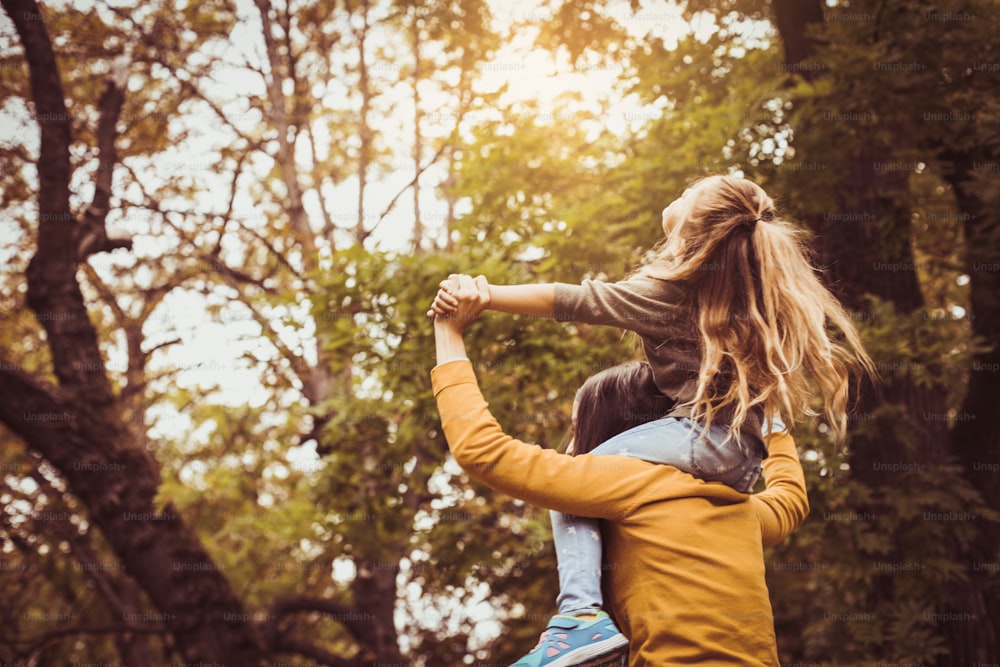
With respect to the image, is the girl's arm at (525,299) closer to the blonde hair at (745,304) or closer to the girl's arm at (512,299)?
the girl's arm at (512,299)

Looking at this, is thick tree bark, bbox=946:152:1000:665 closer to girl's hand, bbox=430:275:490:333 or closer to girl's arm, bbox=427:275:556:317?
girl's arm, bbox=427:275:556:317

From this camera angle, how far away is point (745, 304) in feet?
6.31

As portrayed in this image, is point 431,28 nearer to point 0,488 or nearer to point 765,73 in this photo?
point 765,73

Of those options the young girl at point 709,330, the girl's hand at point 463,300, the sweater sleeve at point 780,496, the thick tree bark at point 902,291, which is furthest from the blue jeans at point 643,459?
the thick tree bark at point 902,291

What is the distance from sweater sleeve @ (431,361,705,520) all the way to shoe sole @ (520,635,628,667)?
0.26 meters

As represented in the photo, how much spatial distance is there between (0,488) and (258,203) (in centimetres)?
484

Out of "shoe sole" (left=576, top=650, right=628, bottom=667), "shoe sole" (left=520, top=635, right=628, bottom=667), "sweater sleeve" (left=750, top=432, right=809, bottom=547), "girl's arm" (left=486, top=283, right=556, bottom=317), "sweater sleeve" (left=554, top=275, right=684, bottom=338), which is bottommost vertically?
"shoe sole" (left=576, top=650, right=628, bottom=667)

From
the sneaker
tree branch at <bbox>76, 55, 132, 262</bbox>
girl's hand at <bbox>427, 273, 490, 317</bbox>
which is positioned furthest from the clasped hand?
tree branch at <bbox>76, 55, 132, 262</bbox>

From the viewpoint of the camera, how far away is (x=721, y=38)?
6031 millimetres

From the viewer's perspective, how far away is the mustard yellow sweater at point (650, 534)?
1697 mm

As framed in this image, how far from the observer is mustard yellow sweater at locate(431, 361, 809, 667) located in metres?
1.70

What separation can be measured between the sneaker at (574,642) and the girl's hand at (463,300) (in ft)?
2.16

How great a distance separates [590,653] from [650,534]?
0.28m

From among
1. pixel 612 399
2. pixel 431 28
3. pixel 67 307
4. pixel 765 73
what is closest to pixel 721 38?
pixel 765 73
